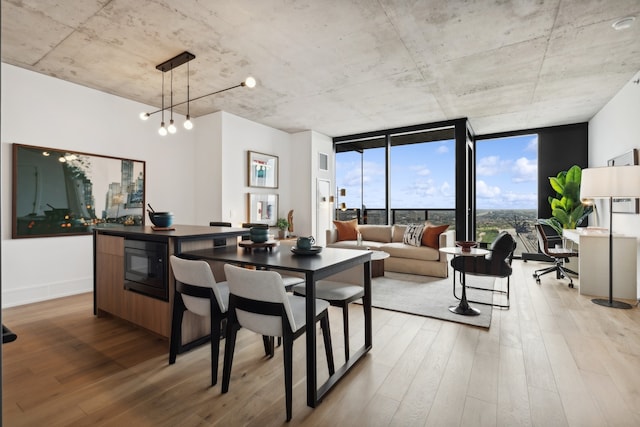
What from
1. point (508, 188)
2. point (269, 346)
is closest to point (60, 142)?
point (269, 346)

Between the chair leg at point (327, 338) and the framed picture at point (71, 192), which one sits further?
the framed picture at point (71, 192)

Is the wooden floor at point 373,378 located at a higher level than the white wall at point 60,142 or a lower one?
lower

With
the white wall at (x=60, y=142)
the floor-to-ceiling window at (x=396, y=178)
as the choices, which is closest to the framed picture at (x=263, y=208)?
the white wall at (x=60, y=142)

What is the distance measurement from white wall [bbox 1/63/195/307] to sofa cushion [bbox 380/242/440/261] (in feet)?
12.4

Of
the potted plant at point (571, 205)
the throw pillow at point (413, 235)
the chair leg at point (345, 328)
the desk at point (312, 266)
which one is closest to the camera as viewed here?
the desk at point (312, 266)

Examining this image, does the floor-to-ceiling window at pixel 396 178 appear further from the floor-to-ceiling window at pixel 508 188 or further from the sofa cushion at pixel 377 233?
the sofa cushion at pixel 377 233

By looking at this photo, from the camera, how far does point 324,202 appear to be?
7.46 metres

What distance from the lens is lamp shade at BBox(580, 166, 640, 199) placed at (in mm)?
3770

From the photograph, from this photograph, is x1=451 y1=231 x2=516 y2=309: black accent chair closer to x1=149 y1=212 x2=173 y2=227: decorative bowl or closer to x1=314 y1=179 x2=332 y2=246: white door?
x1=149 y1=212 x2=173 y2=227: decorative bowl

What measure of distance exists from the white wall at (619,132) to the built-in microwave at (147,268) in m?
5.34

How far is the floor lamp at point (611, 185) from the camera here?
12.4ft

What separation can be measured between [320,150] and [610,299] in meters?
5.32

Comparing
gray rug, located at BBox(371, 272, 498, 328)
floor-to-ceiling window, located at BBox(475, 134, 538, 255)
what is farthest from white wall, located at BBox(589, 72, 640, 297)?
gray rug, located at BBox(371, 272, 498, 328)

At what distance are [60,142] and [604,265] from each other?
7038 millimetres
